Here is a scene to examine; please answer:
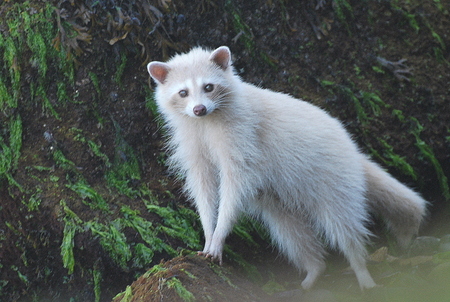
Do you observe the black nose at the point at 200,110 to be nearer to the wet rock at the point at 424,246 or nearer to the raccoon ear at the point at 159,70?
the raccoon ear at the point at 159,70

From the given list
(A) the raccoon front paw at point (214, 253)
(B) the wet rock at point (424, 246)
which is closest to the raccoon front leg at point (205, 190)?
(A) the raccoon front paw at point (214, 253)

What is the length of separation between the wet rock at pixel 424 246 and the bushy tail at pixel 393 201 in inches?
6.3

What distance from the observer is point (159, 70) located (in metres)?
5.29

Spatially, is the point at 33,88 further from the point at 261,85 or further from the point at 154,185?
the point at 261,85

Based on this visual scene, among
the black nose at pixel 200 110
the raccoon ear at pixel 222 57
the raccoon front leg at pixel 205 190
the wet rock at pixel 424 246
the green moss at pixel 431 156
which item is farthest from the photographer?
the green moss at pixel 431 156

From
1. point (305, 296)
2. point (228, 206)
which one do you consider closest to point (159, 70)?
point (228, 206)

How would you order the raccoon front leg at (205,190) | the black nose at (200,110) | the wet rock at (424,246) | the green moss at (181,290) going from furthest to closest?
1. the wet rock at (424,246)
2. the raccoon front leg at (205,190)
3. the black nose at (200,110)
4. the green moss at (181,290)

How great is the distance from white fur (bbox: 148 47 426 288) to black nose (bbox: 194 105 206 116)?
95 millimetres

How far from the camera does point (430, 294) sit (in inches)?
70.1

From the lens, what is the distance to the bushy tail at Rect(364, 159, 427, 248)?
595 cm

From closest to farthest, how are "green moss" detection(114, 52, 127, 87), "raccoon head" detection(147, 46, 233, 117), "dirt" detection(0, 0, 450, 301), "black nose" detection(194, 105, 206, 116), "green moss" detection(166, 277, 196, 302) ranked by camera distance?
1. "green moss" detection(166, 277, 196, 302)
2. "black nose" detection(194, 105, 206, 116)
3. "raccoon head" detection(147, 46, 233, 117)
4. "dirt" detection(0, 0, 450, 301)
5. "green moss" detection(114, 52, 127, 87)

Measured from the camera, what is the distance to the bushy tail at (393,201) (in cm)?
595

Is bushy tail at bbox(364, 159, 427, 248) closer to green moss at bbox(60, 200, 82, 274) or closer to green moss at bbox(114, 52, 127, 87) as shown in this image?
green moss at bbox(114, 52, 127, 87)

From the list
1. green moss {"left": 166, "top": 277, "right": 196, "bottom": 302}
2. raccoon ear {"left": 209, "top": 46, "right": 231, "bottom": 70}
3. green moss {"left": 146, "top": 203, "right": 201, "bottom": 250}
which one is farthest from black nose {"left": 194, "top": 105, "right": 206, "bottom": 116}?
green moss {"left": 146, "top": 203, "right": 201, "bottom": 250}
